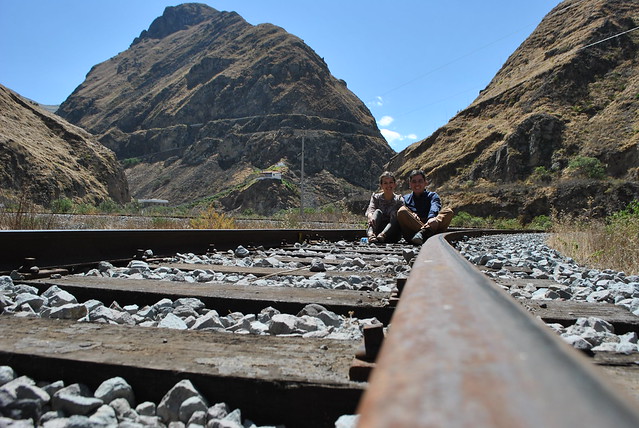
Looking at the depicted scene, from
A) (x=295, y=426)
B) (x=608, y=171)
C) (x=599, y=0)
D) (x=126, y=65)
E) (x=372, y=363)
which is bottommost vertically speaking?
(x=295, y=426)

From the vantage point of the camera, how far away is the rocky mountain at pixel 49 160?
24.8 meters

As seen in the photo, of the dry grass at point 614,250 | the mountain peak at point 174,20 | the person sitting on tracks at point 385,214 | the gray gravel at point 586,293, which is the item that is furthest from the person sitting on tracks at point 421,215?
the mountain peak at point 174,20

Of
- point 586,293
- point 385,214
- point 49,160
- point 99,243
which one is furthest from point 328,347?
point 49,160

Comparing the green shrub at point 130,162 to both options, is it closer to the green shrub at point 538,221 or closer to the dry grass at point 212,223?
the green shrub at point 538,221

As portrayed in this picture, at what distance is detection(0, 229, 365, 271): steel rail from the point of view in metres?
3.18

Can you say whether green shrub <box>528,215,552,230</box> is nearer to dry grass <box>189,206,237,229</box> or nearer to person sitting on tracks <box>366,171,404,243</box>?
dry grass <box>189,206,237,229</box>

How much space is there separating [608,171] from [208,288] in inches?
1405

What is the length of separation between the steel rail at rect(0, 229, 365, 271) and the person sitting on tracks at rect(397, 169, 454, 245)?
2059 millimetres

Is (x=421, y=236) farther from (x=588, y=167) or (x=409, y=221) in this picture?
(x=588, y=167)

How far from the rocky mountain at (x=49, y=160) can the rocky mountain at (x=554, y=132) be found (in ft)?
87.3

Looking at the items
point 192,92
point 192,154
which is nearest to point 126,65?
point 192,92

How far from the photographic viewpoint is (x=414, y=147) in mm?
48250

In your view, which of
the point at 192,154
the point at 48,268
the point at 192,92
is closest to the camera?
the point at 48,268

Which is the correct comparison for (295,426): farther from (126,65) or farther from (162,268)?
(126,65)
